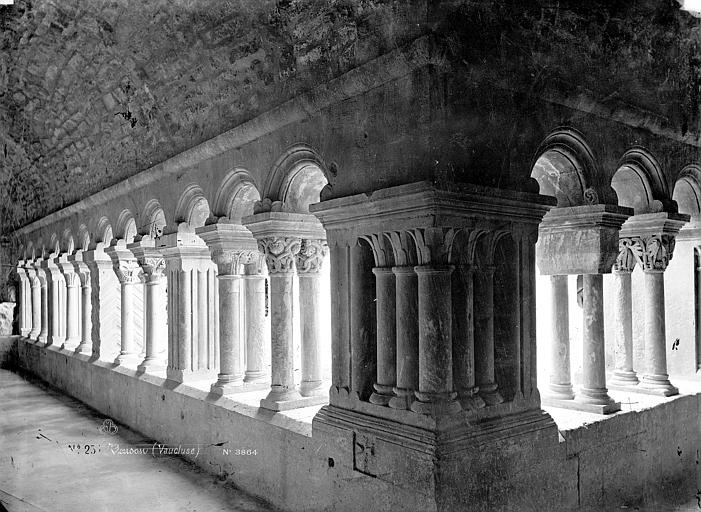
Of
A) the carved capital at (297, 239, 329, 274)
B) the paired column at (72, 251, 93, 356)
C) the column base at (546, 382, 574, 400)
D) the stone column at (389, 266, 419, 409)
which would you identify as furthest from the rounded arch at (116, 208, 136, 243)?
the column base at (546, 382, 574, 400)

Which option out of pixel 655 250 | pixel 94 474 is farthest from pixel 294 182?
pixel 94 474

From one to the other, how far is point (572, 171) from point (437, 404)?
1.71 metres

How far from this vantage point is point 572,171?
373cm

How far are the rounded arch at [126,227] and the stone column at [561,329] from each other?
477cm

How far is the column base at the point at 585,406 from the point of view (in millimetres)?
3748

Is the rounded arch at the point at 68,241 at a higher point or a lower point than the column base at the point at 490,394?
higher

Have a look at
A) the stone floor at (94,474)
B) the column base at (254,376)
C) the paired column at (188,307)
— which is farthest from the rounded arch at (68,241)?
the column base at (254,376)

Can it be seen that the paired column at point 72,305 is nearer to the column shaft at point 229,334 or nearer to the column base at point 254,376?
the column shaft at point 229,334

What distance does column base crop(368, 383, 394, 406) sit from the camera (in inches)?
126

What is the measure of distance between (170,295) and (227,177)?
61.9 inches

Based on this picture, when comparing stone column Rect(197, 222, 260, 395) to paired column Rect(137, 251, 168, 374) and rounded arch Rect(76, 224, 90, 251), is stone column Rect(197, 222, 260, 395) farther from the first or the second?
rounded arch Rect(76, 224, 90, 251)

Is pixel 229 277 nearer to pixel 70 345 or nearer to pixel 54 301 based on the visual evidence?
pixel 70 345

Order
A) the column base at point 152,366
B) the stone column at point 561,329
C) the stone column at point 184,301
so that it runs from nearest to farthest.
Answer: the stone column at point 561,329 → the stone column at point 184,301 → the column base at point 152,366

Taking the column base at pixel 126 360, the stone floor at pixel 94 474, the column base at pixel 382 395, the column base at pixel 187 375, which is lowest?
the stone floor at pixel 94 474
